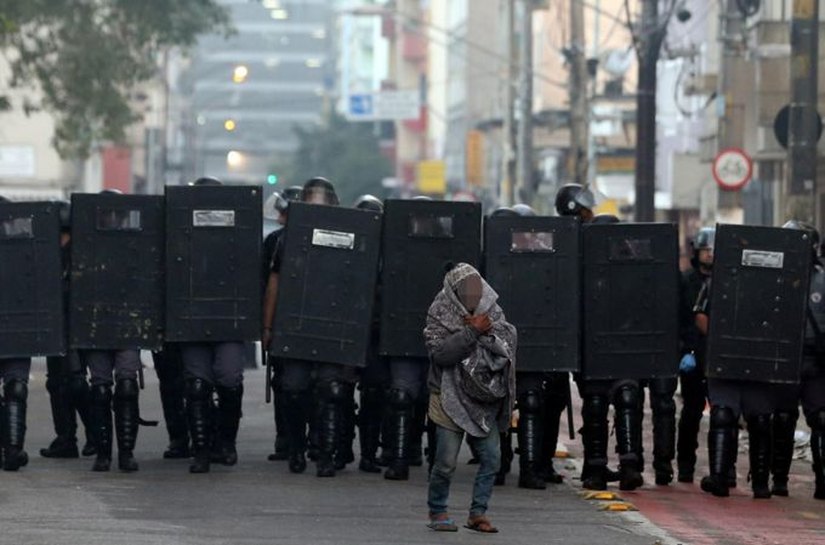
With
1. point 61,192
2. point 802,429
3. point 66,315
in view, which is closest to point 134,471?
point 66,315

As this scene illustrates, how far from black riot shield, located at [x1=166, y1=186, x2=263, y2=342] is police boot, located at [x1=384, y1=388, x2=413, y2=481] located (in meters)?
1.06

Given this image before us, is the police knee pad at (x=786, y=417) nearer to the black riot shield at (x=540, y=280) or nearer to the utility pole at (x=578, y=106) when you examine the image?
the black riot shield at (x=540, y=280)

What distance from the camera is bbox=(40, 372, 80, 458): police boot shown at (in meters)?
15.2

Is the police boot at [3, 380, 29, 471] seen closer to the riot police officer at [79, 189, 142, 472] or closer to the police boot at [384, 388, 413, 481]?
the riot police officer at [79, 189, 142, 472]

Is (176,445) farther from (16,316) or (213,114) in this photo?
(213,114)

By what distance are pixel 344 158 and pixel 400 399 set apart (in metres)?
94.2

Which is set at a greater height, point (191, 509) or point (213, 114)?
point (213, 114)

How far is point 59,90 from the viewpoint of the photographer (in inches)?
1412

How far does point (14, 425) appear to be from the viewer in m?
14.2

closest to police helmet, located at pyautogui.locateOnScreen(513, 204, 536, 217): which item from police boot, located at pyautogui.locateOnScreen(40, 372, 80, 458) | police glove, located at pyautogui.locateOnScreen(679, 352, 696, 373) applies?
police glove, located at pyautogui.locateOnScreen(679, 352, 696, 373)

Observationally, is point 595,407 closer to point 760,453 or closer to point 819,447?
point 760,453

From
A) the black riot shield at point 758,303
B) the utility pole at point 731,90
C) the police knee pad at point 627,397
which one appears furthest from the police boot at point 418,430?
the utility pole at point 731,90

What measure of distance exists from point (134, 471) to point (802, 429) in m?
7.95

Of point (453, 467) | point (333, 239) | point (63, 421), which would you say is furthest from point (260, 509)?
point (63, 421)
